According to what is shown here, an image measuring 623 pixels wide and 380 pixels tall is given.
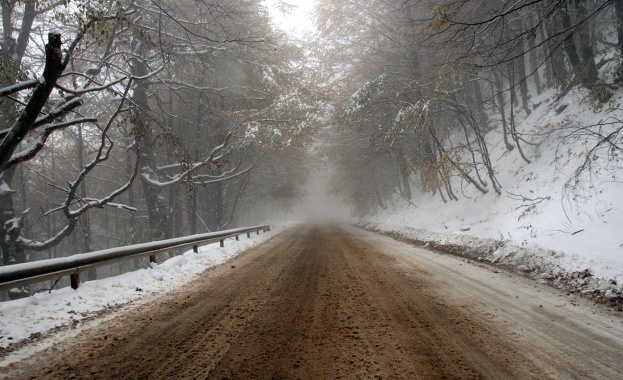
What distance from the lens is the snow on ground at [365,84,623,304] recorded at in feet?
17.6

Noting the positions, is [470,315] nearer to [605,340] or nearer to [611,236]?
[605,340]

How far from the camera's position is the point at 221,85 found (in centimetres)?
1496

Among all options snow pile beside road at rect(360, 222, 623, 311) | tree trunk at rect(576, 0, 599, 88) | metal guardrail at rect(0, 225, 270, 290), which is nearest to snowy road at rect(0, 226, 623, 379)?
snow pile beside road at rect(360, 222, 623, 311)

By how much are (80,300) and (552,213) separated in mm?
10465

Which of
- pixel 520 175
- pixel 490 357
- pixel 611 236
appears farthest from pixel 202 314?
pixel 520 175

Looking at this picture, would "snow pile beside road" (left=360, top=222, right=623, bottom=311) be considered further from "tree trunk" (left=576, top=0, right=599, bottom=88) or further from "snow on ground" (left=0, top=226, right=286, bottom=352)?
"snow on ground" (left=0, top=226, right=286, bottom=352)

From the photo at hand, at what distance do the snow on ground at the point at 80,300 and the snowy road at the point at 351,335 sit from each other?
1.81 feet

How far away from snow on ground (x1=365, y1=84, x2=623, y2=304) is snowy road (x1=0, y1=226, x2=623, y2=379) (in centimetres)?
115

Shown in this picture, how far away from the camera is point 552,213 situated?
783cm

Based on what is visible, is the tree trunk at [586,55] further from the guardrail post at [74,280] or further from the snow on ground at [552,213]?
the guardrail post at [74,280]

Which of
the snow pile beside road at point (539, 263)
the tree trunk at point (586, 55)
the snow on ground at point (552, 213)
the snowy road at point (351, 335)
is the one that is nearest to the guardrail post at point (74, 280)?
the snowy road at point (351, 335)

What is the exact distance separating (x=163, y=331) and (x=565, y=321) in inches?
186

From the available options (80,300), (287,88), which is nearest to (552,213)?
(80,300)

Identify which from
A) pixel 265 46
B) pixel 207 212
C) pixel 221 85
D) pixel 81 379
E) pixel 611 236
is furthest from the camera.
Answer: pixel 207 212
